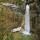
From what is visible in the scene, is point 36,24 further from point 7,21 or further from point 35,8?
point 7,21

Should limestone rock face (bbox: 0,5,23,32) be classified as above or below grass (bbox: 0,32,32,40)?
above

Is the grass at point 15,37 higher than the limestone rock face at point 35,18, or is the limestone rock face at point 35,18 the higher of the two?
the limestone rock face at point 35,18

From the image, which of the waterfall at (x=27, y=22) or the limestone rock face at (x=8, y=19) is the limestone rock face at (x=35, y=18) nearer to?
the waterfall at (x=27, y=22)

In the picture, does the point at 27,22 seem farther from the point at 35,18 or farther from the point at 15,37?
the point at 15,37

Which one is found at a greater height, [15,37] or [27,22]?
[27,22]

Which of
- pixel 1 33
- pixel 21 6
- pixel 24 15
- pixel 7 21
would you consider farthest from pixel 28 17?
pixel 1 33

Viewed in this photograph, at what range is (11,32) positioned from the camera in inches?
46.4

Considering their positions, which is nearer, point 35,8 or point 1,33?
point 1,33

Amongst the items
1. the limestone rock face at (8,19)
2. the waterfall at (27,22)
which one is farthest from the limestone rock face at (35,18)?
the limestone rock face at (8,19)

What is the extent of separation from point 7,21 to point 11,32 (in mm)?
139

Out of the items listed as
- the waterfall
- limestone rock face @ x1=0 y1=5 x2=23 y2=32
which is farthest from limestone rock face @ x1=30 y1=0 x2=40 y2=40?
limestone rock face @ x1=0 y1=5 x2=23 y2=32

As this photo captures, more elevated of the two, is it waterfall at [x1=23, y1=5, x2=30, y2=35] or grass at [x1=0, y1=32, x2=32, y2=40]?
waterfall at [x1=23, y1=5, x2=30, y2=35]

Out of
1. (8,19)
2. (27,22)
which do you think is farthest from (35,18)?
(8,19)

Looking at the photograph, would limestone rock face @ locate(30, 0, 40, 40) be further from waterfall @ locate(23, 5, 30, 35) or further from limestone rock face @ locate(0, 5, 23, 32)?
limestone rock face @ locate(0, 5, 23, 32)
